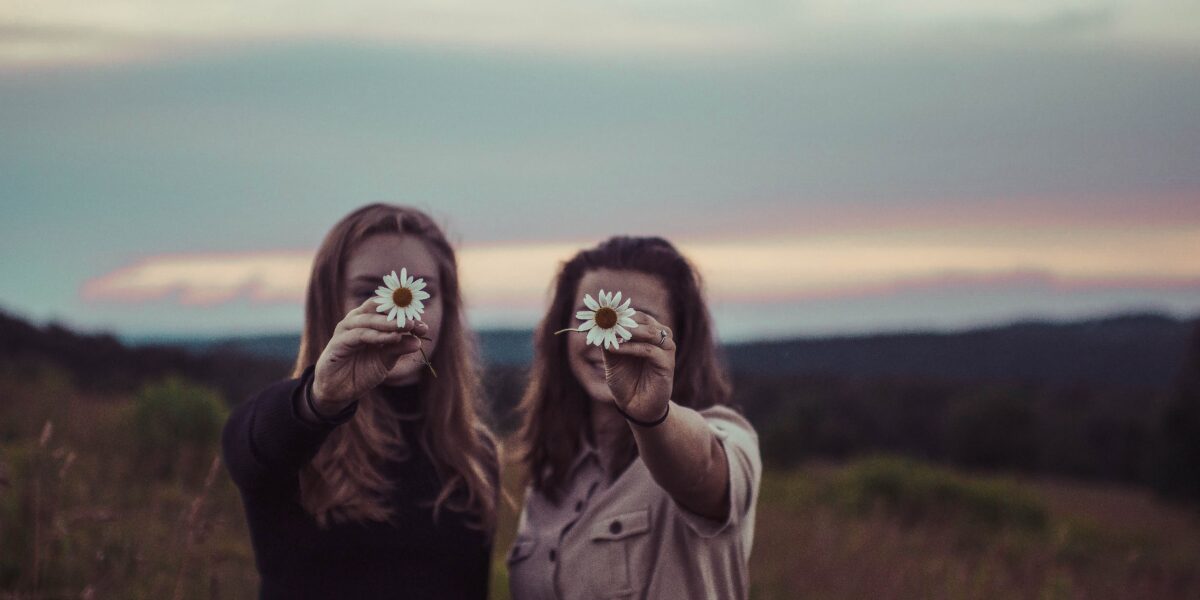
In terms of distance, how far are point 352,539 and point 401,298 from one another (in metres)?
0.88

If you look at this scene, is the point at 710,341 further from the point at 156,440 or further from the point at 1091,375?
the point at 1091,375

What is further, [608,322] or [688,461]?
[688,461]

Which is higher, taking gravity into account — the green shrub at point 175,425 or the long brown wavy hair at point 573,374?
the long brown wavy hair at point 573,374

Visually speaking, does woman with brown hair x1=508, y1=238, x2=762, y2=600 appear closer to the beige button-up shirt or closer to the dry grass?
the beige button-up shirt

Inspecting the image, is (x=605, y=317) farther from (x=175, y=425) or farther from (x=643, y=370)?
(x=175, y=425)

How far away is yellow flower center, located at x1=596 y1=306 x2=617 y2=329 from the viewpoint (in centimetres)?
234

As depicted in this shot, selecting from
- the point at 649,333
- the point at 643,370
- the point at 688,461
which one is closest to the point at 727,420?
the point at 688,461

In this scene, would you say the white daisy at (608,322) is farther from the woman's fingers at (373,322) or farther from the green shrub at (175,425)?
the green shrub at (175,425)

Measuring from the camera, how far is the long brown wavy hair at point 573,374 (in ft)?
10.4

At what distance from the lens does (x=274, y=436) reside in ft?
8.99

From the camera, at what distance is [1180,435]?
92.8 feet

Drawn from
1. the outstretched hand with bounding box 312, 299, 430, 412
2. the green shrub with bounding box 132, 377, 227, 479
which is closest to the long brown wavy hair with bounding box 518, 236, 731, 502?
the outstretched hand with bounding box 312, 299, 430, 412

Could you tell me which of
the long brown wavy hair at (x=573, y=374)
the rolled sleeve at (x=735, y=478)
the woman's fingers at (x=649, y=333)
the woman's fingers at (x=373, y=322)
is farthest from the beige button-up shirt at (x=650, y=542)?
the woman's fingers at (x=373, y=322)

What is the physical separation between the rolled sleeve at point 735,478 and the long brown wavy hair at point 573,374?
25 centimetres
